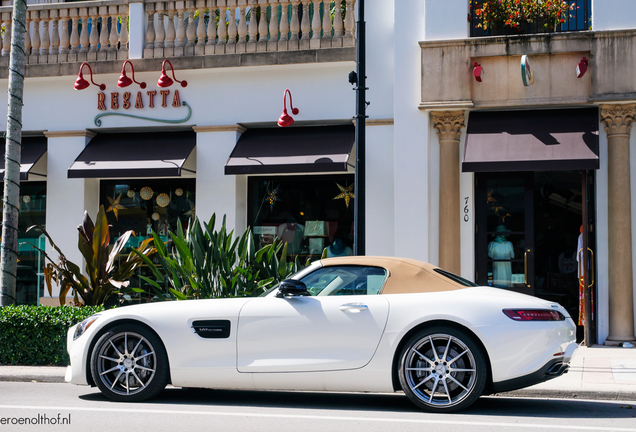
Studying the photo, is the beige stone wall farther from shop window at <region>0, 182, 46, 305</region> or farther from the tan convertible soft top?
shop window at <region>0, 182, 46, 305</region>

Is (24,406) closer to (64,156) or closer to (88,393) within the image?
(88,393)


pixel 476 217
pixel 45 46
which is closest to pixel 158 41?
pixel 45 46

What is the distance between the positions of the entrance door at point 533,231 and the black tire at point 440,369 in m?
6.03

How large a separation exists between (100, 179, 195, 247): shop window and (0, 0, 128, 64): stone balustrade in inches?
101

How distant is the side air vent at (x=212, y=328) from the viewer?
22.0 feet

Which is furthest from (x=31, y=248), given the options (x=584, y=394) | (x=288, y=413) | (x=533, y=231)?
(x=584, y=394)

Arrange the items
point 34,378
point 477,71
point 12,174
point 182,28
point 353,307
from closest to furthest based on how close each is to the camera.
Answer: point 353,307
point 34,378
point 12,174
point 477,71
point 182,28

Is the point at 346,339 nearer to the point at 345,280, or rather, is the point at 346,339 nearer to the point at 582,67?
the point at 345,280

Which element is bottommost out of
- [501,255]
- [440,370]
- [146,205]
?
[440,370]

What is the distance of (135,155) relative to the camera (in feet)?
44.5

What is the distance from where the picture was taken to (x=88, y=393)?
25.1 feet

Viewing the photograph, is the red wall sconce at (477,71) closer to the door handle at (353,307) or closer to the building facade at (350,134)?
the building facade at (350,134)

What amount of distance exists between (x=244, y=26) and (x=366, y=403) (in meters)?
8.58

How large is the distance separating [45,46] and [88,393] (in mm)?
9161
